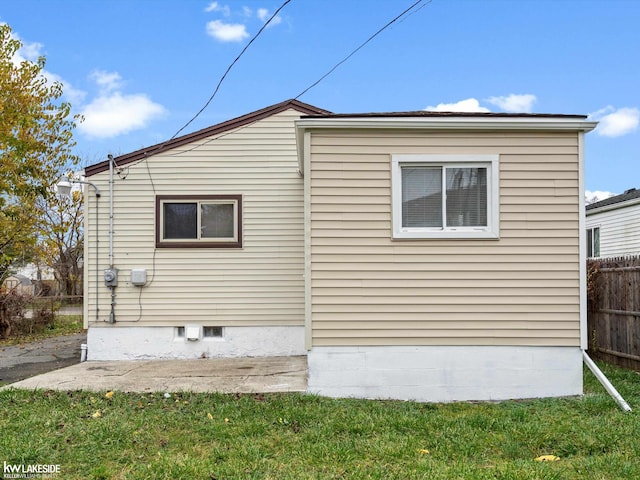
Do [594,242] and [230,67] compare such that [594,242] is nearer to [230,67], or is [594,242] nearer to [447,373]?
[447,373]

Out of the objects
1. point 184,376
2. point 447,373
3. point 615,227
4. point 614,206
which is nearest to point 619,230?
point 615,227

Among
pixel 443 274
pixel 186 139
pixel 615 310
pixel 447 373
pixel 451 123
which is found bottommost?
pixel 447 373

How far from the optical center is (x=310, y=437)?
4062 mm

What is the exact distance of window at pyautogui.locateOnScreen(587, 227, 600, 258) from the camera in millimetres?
14422

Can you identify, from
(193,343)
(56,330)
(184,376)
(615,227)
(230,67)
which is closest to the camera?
(184,376)

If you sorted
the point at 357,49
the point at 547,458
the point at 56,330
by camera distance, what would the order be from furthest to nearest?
the point at 56,330 < the point at 357,49 < the point at 547,458

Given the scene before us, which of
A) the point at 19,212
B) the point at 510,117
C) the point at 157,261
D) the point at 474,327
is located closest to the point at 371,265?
the point at 474,327

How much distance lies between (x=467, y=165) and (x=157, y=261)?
5.16 meters

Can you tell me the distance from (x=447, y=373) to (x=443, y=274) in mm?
1148

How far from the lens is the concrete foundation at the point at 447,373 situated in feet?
18.2

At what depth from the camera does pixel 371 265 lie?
559 centimetres

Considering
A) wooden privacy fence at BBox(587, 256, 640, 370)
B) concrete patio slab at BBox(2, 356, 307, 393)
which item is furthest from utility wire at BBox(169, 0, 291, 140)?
wooden privacy fence at BBox(587, 256, 640, 370)

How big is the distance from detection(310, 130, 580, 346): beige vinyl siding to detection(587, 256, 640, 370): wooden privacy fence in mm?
1929

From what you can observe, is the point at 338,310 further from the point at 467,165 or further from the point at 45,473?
the point at 45,473
